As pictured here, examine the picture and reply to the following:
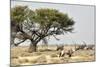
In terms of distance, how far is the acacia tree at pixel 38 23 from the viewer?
8.10 ft

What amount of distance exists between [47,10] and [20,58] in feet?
2.09

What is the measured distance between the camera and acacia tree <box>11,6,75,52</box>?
247cm

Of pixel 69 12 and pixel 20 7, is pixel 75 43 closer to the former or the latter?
pixel 69 12

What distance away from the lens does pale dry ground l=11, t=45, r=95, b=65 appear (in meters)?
2.46

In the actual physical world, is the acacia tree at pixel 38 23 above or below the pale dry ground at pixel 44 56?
above

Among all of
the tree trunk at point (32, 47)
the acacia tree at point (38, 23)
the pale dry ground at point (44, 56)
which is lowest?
the pale dry ground at point (44, 56)

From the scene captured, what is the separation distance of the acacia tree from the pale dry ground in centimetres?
8

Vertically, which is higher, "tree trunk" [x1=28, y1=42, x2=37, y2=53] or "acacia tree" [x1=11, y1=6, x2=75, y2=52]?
"acacia tree" [x1=11, y1=6, x2=75, y2=52]

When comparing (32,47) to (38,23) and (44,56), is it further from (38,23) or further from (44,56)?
(38,23)

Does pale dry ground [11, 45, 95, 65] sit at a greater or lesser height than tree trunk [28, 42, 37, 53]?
lesser

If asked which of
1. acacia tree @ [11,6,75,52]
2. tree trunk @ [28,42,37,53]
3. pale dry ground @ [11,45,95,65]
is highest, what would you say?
acacia tree @ [11,6,75,52]

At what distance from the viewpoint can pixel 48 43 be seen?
2600 mm

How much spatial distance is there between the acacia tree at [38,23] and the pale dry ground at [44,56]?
83mm

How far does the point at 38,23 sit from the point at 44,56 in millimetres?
391
